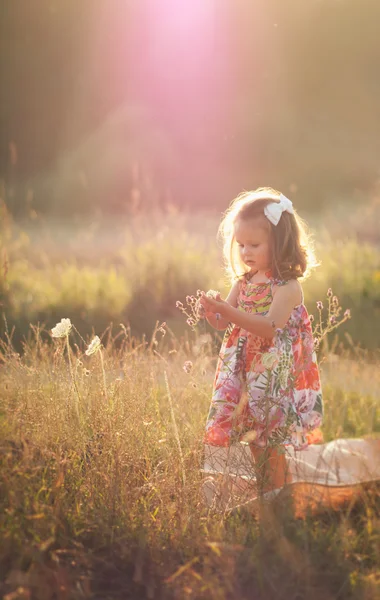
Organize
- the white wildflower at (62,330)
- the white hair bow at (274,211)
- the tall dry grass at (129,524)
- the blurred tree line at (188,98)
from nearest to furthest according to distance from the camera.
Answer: the tall dry grass at (129,524) < the white wildflower at (62,330) < the white hair bow at (274,211) < the blurred tree line at (188,98)

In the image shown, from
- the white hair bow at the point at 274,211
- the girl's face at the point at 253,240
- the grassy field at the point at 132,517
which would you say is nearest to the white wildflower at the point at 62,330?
the grassy field at the point at 132,517

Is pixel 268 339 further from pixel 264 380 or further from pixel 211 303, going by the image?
pixel 211 303

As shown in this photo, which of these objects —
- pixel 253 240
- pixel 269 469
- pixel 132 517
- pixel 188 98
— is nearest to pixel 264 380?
pixel 269 469

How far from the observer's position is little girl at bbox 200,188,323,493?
3020mm

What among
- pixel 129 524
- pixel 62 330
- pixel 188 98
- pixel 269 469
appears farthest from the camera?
pixel 188 98

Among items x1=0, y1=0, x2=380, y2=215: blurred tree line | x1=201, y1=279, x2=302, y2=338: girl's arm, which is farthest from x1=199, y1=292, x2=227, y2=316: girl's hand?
x1=0, y1=0, x2=380, y2=215: blurred tree line

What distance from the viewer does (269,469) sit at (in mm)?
2850

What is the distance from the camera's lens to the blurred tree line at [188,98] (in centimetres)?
2462

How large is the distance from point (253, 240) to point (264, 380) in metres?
0.63

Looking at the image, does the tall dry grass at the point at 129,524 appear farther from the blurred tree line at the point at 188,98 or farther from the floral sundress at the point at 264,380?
the blurred tree line at the point at 188,98

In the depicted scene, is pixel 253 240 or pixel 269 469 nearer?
pixel 269 469

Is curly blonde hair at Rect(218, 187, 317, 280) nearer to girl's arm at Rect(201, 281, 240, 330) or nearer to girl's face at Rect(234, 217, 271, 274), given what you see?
→ girl's face at Rect(234, 217, 271, 274)

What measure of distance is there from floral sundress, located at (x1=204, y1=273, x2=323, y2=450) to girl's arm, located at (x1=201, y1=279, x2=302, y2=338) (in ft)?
0.24

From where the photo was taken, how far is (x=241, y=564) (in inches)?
86.4
